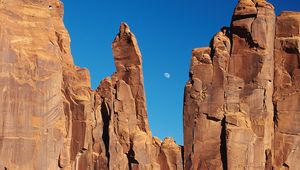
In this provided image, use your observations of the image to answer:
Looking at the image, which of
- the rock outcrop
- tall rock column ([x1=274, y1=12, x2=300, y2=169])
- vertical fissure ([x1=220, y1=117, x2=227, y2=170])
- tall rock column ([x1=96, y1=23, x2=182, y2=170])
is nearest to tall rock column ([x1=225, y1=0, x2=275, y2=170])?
tall rock column ([x1=274, y1=12, x2=300, y2=169])

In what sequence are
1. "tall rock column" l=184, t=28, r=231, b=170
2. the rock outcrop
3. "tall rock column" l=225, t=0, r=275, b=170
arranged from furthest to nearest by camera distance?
1. "tall rock column" l=184, t=28, r=231, b=170
2. "tall rock column" l=225, t=0, r=275, b=170
3. the rock outcrop

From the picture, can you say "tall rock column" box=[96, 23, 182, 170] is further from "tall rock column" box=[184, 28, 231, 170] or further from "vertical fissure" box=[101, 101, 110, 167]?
"tall rock column" box=[184, 28, 231, 170]

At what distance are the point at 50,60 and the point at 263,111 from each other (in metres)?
27.0

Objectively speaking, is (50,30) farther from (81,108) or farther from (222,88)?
(222,88)

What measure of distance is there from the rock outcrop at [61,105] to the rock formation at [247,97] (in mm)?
7021

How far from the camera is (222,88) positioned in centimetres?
6469

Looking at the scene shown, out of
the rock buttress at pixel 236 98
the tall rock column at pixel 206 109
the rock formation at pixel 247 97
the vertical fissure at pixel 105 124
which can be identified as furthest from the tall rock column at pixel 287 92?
the vertical fissure at pixel 105 124

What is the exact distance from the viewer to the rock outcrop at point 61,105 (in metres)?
38.2

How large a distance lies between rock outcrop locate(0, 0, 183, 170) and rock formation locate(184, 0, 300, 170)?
7.02 m

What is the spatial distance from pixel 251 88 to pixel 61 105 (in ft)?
84.6

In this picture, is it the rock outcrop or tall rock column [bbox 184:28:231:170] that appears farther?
tall rock column [bbox 184:28:231:170]

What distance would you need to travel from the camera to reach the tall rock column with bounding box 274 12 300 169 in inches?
2462

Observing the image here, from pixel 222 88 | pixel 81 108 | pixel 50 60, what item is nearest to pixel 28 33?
pixel 50 60

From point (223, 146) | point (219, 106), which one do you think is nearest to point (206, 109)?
point (219, 106)
